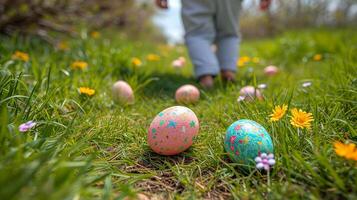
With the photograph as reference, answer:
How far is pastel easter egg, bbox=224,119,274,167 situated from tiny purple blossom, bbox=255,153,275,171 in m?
0.04

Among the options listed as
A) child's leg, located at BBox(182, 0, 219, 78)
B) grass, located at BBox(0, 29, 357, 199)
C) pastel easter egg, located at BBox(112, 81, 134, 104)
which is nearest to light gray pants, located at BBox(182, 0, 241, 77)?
child's leg, located at BBox(182, 0, 219, 78)

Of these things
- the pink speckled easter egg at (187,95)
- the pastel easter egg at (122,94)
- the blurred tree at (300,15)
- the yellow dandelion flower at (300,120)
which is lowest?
the blurred tree at (300,15)

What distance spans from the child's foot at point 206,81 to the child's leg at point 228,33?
11.6 inches

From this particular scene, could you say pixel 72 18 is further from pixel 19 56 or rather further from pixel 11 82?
pixel 11 82

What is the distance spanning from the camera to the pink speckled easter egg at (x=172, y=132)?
122cm

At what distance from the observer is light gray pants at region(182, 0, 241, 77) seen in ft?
8.30

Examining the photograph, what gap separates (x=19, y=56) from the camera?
7.36 ft

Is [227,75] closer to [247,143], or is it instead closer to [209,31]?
[209,31]

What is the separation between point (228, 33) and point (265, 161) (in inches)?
74.5

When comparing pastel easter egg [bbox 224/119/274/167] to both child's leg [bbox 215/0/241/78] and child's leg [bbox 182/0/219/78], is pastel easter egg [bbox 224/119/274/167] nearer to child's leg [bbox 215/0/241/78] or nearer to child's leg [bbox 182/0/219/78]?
child's leg [bbox 182/0/219/78]

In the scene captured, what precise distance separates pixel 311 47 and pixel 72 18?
304 cm

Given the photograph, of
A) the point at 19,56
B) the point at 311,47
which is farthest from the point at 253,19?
the point at 19,56

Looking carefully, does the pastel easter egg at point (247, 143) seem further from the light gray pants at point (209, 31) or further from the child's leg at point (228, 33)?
the child's leg at point (228, 33)

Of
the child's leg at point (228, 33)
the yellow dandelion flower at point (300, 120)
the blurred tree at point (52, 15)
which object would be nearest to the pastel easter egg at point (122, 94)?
the yellow dandelion flower at point (300, 120)
